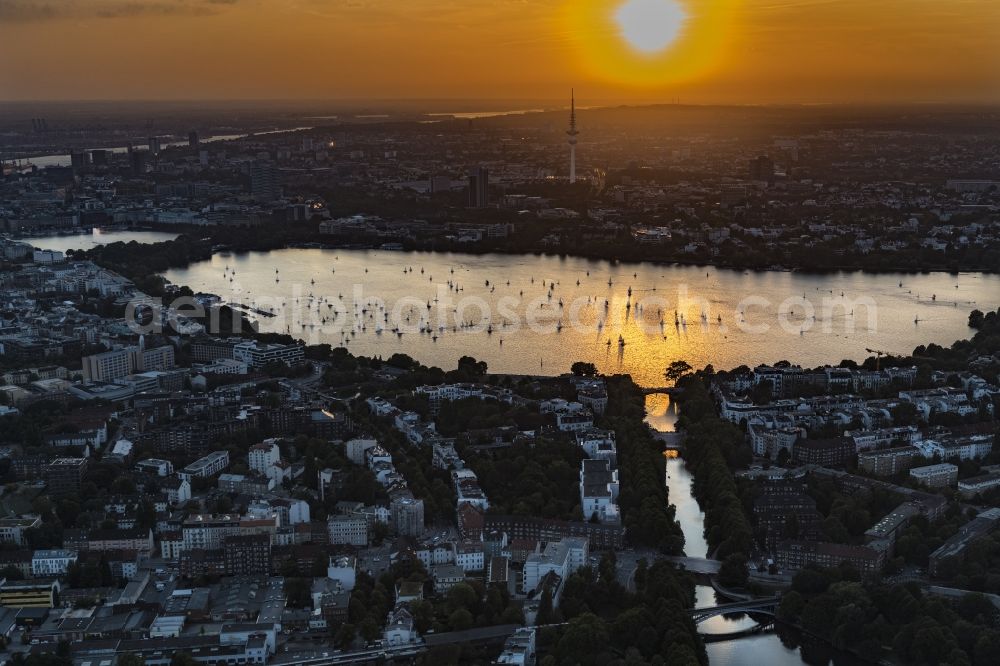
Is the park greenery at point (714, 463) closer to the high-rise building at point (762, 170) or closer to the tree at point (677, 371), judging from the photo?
the tree at point (677, 371)

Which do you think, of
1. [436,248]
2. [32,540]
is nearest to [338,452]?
[32,540]

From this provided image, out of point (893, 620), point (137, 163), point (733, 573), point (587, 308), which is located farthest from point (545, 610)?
point (137, 163)

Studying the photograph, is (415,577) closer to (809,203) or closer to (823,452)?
(823,452)

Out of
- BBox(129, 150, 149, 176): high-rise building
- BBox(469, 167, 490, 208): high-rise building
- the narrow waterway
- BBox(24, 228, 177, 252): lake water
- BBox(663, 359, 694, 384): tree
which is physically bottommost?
the narrow waterway

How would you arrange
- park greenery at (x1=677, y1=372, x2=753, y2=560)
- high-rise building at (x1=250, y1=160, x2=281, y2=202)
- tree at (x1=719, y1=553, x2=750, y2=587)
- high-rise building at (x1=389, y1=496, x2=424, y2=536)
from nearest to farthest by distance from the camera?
tree at (x1=719, y1=553, x2=750, y2=587) → park greenery at (x1=677, y1=372, x2=753, y2=560) → high-rise building at (x1=389, y1=496, x2=424, y2=536) → high-rise building at (x1=250, y1=160, x2=281, y2=202)

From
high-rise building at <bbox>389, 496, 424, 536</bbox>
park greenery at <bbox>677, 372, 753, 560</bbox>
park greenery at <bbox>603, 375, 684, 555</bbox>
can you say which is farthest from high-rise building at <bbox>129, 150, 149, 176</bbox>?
high-rise building at <bbox>389, 496, 424, 536</bbox>

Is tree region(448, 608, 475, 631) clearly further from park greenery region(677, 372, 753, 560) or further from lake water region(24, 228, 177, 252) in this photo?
lake water region(24, 228, 177, 252)

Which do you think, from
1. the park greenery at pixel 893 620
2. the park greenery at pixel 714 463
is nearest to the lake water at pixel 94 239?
the park greenery at pixel 714 463

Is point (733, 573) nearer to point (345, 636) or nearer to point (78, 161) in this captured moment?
point (345, 636)
